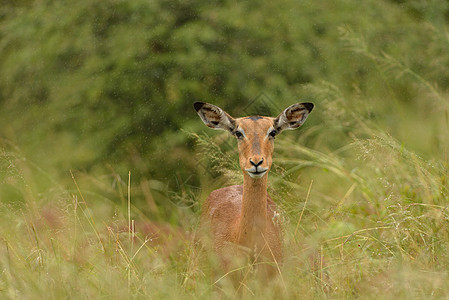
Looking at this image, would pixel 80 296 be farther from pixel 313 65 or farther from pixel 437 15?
pixel 437 15

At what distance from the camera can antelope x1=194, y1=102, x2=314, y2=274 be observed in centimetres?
400

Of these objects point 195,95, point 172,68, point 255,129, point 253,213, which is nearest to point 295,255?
point 253,213

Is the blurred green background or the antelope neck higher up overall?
the antelope neck

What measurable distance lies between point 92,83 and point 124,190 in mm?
1058

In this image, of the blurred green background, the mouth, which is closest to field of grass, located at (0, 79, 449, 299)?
the mouth

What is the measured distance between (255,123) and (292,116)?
31 cm

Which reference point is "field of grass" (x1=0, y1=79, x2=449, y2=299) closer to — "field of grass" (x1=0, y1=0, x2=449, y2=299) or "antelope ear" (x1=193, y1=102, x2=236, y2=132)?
"antelope ear" (x1=193, y1=102, x2=236, y2=132)

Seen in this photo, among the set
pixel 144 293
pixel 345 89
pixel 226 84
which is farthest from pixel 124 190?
pixel 144 293

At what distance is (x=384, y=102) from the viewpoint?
686 centimetres

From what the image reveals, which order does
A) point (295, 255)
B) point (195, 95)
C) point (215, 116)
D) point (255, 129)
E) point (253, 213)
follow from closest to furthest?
point (295, 255), point (253, 213), point (255, 129), point (215, 116), point (195, 95)

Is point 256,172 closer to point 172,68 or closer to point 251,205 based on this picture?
point 251,205

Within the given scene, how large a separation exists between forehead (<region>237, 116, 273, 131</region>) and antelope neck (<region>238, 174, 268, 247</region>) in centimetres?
33

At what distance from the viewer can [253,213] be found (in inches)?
161

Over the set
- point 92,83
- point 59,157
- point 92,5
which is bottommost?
point 59,157
